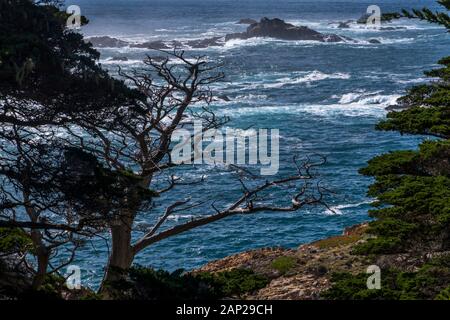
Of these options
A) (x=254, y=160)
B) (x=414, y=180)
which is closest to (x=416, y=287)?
(x=414, y=180)

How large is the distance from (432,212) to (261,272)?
17.3 feet

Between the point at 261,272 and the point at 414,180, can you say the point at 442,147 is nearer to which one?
the point at 414,180

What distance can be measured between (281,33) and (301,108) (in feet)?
121

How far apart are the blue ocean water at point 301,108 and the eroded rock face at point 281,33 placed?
2.46 metres

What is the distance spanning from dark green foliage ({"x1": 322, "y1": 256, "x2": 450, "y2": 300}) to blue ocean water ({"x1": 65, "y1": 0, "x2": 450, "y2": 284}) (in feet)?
23.1

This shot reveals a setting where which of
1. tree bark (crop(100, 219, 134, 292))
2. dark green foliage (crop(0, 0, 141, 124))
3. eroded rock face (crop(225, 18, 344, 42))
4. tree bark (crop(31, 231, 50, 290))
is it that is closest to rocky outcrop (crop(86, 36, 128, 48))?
eroded rock face (crop(225, 18, 344, 42))

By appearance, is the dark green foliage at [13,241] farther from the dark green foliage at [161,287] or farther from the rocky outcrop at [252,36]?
the rocky outcrop at [252,36]

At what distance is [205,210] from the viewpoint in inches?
1073

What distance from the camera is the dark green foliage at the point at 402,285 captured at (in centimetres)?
966

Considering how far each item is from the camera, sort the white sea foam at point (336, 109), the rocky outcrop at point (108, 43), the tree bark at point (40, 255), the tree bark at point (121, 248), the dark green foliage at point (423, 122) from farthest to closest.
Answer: the rocky outcrop at point (108, 43) < the white sea foam at point (336, 109) < the dark green foliage at point (423, 122) < the tree bark at point (121, 248) < the tree bark at point (40, 255)

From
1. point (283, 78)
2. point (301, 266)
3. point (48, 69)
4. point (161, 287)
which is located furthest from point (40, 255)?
point (283, 78)

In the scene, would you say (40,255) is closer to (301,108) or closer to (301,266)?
(301,266)

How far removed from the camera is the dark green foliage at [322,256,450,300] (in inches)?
380
